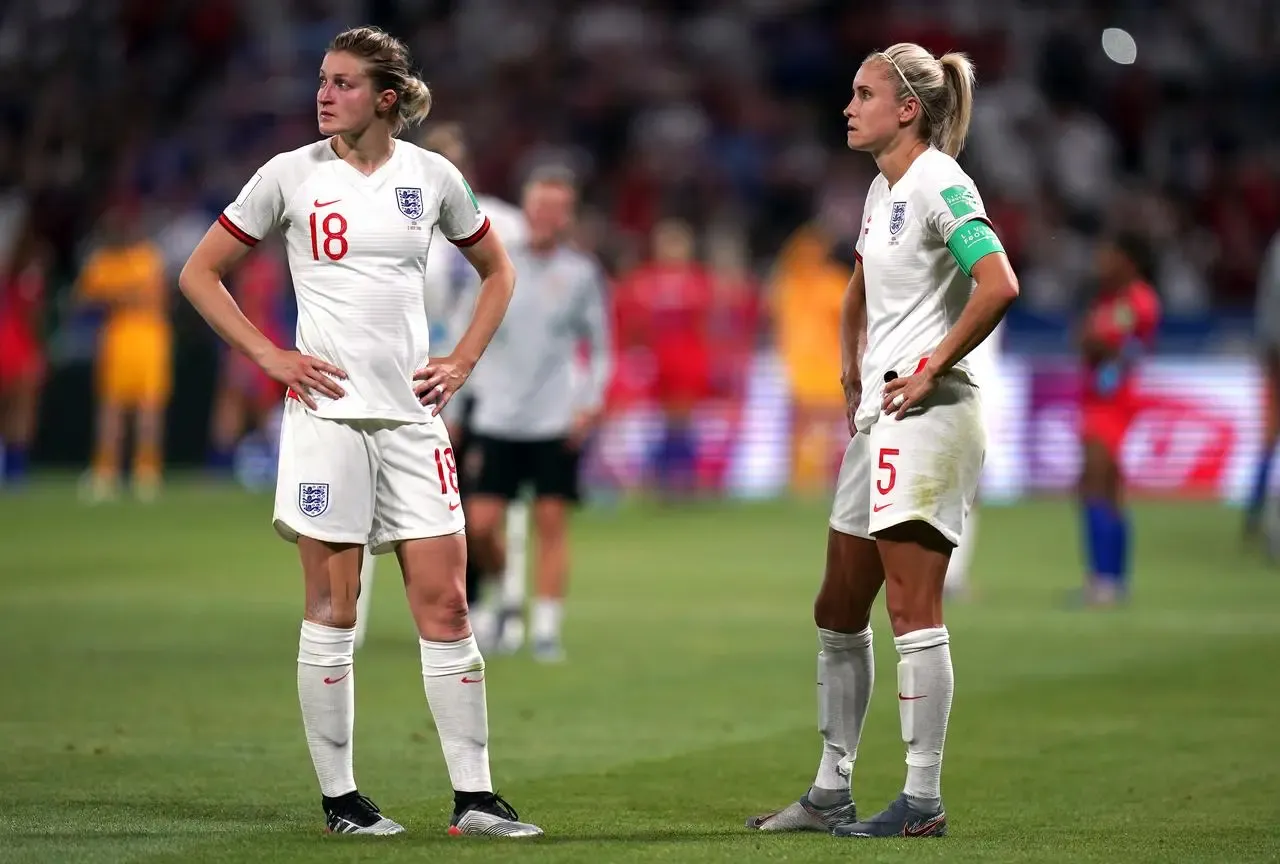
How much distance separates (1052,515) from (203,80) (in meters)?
13.8

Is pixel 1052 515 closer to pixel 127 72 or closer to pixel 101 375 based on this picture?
pixel 101 375

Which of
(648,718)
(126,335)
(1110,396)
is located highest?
(126,335)

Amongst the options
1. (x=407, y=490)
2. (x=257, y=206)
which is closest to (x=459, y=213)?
(x=257, y=206)

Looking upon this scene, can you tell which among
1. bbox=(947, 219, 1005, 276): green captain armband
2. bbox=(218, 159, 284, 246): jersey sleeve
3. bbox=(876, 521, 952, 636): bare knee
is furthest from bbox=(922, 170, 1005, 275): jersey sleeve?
bbox=(218, 159, 284, 246): jersey sleeve

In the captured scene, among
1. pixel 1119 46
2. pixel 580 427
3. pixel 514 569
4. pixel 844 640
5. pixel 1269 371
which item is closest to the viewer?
pixel 844 640

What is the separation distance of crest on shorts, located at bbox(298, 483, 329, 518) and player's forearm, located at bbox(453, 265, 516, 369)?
60cm

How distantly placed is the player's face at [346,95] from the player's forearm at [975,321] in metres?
1.89

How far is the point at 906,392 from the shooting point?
609 cm

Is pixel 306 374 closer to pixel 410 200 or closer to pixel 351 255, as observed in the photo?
pixel 351 255

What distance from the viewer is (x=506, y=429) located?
11359 mm

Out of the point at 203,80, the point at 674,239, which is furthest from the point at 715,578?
the point at 203,80

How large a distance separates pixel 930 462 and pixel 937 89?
1158mm

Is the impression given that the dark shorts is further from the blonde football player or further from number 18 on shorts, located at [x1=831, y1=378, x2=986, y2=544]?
number 18 on shorts, located at [x1=831, y1=378, x2=986, y2=544]

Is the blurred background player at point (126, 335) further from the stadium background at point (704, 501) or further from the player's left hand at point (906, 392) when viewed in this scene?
the player's left hand at point (906, 392)
